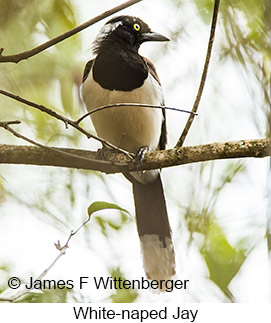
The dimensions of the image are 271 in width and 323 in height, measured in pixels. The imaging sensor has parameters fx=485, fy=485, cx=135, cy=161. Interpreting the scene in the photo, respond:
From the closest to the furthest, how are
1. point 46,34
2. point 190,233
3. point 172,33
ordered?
point 190,233, point 46,34, point 172,33

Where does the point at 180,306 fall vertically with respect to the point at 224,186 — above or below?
below

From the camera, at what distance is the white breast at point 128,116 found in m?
1.85

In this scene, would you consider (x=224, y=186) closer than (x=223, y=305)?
No

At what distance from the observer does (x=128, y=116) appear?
6.24ft

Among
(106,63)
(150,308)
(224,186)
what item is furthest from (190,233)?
(106,63)

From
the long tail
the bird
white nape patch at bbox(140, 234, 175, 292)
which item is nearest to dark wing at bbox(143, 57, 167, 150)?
the bird

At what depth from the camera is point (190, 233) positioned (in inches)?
67.5

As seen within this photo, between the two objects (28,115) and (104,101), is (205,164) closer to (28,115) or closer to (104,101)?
(104,101)

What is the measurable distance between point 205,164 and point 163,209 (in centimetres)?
29

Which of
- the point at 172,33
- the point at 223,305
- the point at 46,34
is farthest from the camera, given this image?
the point at 172,33

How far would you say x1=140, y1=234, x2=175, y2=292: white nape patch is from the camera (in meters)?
1.77

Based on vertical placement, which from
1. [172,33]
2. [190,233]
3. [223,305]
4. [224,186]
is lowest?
[223,305]

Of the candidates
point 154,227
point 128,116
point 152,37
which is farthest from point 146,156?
point 152,37

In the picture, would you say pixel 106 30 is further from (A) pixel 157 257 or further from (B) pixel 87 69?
(A) pixel 157 257
